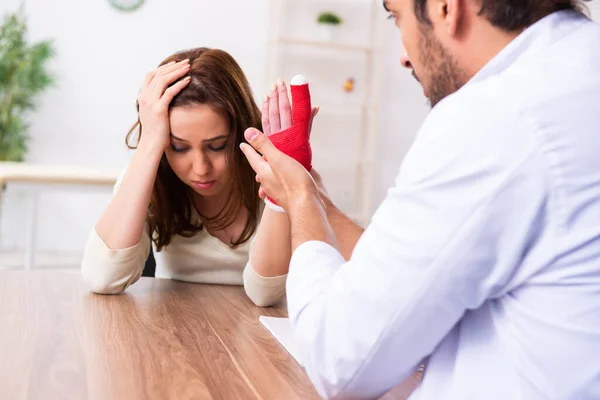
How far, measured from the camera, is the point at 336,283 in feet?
2.40

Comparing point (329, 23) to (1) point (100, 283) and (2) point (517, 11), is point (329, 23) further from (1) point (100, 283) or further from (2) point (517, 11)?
(2) point (517, 11)

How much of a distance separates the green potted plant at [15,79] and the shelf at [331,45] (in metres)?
1.62

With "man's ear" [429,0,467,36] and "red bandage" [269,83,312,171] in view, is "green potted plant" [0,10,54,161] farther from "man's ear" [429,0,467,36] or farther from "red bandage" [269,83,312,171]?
"man's ear" [429,0,467,36]

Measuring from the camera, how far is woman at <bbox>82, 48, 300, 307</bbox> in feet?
4.62

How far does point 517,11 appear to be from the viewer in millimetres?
735

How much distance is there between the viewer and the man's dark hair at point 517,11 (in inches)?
28.8

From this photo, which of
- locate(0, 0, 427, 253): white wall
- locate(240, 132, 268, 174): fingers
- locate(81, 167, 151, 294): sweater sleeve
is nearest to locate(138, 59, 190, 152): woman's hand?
locate(81, 167, 151, 294): sweater sleeve

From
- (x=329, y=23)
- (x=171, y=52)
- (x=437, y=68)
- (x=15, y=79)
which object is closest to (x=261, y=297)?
(x=437, y=68)

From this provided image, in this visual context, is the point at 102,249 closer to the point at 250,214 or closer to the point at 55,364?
the point at 250,214

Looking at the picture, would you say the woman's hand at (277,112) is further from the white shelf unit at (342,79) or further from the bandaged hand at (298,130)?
the white shelf unit at (342,79)

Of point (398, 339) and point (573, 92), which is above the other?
point (573, 92)

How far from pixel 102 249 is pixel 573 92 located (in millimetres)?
1030

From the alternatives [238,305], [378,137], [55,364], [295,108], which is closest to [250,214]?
[238,305]

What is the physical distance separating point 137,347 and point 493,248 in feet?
1.90
